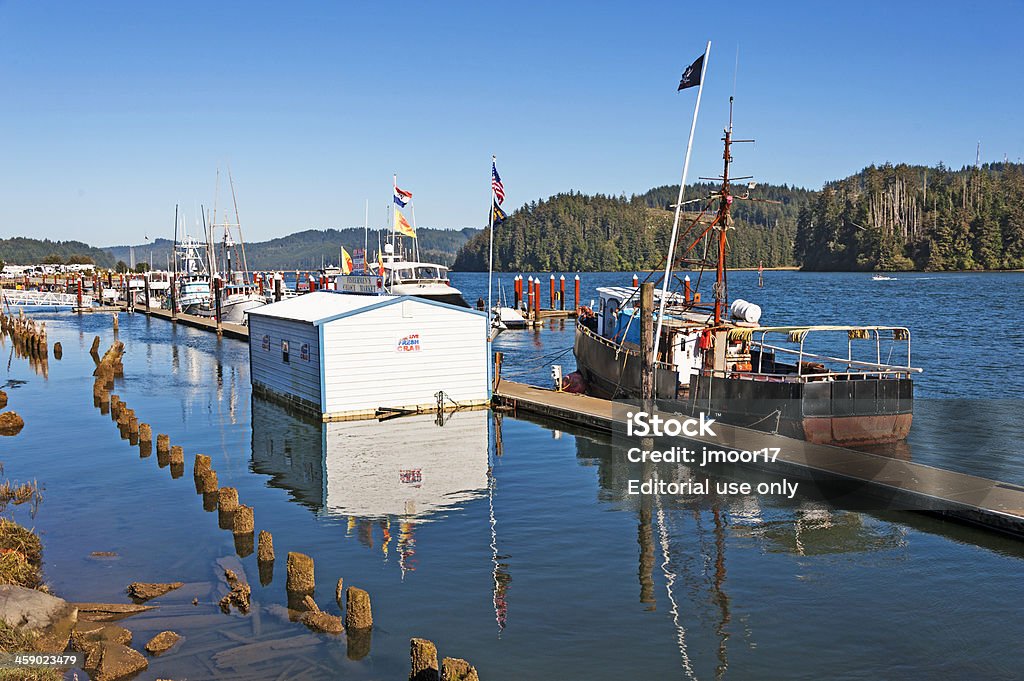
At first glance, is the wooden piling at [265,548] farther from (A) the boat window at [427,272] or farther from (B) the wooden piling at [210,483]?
(A) the boat window at [427,272]

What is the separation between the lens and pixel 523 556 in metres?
18.1

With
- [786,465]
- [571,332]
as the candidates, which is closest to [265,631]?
[786,465]

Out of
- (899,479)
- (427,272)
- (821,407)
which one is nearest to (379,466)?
(821,407)

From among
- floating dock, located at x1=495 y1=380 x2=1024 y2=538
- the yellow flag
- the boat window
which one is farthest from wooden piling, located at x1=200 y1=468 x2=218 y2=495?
the boat window

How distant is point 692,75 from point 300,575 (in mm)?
19996

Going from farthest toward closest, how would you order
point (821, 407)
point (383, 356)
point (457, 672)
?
point (383, 356) → point (821, 407) → point (457, 672)

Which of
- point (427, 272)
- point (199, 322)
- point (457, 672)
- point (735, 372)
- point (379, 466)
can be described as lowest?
point (379, 466)

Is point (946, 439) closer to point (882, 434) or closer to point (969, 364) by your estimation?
point (882, 434)

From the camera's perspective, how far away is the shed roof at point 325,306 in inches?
1198

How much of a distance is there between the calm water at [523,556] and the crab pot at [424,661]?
1633 millimetres

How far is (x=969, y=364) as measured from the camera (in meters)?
52.8

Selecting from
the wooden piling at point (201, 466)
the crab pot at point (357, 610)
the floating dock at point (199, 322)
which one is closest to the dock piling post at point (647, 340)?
the wooden piling at point (201, 466)

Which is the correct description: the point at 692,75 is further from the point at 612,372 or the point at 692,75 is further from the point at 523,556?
the point at 523,556

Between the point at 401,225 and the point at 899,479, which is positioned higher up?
the point at 401,225
